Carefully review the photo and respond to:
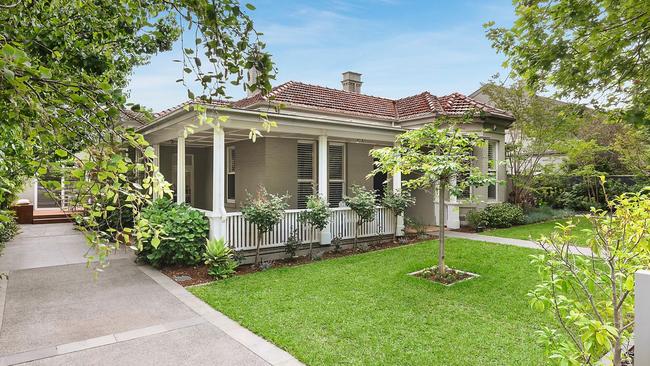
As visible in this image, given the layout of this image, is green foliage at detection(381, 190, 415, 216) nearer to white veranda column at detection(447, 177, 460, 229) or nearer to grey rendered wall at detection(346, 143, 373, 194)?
grey rendered wall at detection(346, 143, 373, 194)

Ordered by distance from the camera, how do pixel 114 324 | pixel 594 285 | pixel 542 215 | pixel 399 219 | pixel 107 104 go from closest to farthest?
pixel 107 104 → pixel 594 285 → pixel 114 324 → pixel 399 219 → pixel 542 215

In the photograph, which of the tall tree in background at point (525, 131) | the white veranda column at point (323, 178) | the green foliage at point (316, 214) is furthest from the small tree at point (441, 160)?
the tall tree in background at point (525, 131)

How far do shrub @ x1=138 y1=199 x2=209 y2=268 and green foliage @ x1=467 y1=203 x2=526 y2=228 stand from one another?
9.11 metres

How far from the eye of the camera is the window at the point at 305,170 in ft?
38.2

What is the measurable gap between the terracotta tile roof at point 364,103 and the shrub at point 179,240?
5.78m

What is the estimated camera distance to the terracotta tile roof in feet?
44.4

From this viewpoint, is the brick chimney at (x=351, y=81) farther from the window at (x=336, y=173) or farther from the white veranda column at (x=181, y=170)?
the white veranda column at (x=181, y=170)

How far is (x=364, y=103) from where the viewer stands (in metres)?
15.9

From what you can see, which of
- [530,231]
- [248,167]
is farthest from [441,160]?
[530,231]

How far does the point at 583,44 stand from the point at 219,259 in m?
7.35

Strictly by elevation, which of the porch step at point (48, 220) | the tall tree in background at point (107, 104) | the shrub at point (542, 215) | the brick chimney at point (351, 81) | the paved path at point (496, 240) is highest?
the brick chimney at point (351, 81)

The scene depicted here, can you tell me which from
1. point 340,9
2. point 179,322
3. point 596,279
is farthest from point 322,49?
point 596,279

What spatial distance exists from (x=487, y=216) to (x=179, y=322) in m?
11.1

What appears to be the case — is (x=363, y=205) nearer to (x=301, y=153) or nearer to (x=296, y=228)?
(x=296, y=228)
